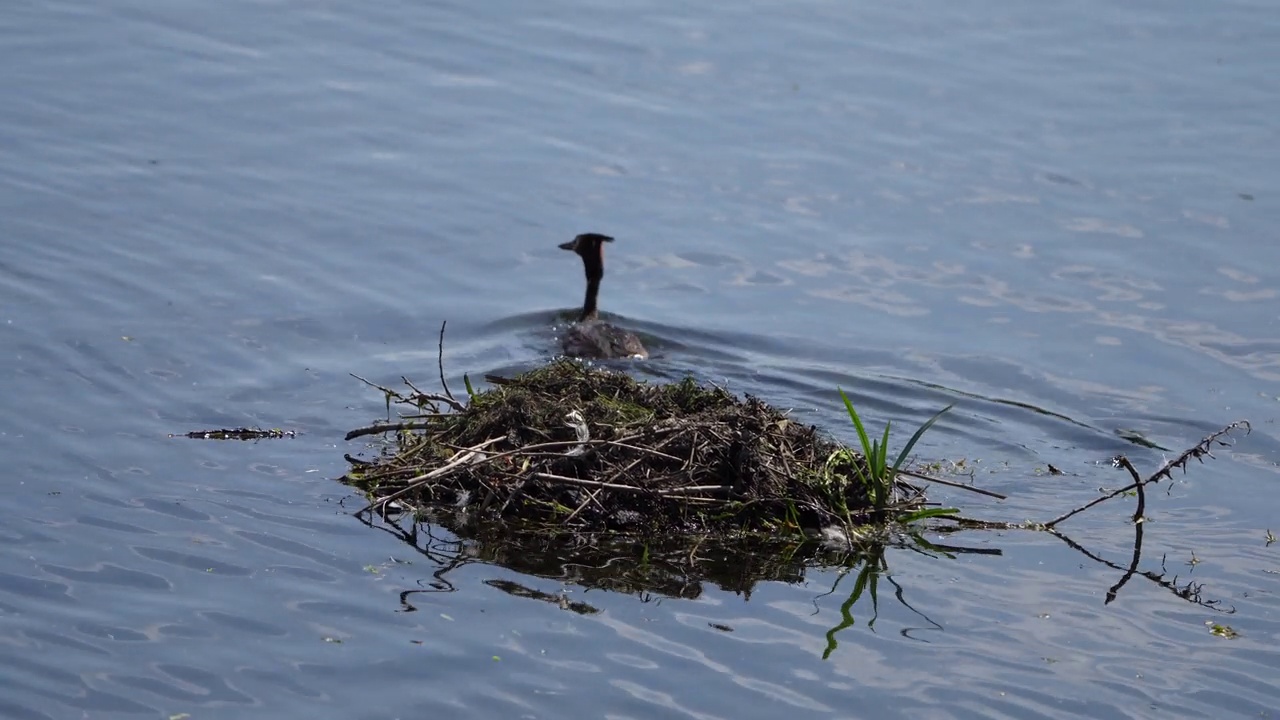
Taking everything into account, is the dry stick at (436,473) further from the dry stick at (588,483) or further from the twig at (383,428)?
the twig at (383,428)

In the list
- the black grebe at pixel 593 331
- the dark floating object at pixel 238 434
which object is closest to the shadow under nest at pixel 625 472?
the dark floating object at pixel 238 434

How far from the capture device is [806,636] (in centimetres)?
728

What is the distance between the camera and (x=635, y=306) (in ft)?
43.7

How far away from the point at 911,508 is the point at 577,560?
1.80 meters

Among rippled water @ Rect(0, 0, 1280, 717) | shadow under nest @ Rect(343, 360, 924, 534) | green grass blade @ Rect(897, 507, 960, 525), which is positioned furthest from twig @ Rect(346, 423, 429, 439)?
green grass blade @ Rect(897, 507, 960, 525)

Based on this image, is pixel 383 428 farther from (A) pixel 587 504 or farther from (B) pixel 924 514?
(B) pixel 924 514

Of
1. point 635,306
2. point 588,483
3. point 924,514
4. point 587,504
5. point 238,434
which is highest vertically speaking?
point 635,306

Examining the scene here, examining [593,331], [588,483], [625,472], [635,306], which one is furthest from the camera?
[635,306]

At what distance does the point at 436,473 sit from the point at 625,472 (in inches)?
36.4

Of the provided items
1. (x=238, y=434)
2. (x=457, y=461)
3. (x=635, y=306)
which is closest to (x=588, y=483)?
(x=457, y=461)

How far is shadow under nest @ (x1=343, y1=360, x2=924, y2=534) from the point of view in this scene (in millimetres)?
8062

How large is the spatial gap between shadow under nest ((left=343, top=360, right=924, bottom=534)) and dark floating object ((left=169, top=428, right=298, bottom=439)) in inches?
45.5

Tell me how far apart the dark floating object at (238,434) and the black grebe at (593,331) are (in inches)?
110

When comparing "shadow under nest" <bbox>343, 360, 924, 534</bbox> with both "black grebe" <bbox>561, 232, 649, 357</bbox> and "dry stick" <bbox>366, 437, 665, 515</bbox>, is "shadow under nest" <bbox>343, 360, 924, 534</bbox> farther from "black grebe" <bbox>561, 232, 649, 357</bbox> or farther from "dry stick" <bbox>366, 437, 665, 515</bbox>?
"black grebe" <bbox>561, 232, 649, 357</bbox>
